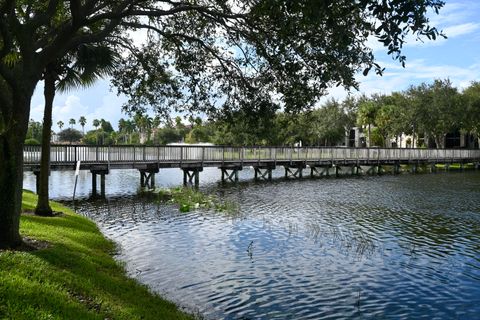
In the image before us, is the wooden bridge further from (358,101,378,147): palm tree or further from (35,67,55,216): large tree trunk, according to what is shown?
(358,101,378,147): palm tree

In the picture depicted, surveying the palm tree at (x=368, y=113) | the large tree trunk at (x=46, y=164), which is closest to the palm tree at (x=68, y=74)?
the large tree trunk at (x=46, y=164)

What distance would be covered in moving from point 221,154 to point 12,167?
109 ft

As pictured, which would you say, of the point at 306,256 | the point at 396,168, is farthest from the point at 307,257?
the point at 396,168

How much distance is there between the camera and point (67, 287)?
828 centimetres

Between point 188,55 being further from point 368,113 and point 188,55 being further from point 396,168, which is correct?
point 368,113

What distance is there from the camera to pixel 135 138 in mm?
154250

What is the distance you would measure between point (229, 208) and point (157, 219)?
546 centimetres

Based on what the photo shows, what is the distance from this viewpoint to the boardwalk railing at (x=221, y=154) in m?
31.1

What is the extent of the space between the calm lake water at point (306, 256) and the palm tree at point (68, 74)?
3.28 metres

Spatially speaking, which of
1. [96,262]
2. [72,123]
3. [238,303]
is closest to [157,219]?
[96,262]

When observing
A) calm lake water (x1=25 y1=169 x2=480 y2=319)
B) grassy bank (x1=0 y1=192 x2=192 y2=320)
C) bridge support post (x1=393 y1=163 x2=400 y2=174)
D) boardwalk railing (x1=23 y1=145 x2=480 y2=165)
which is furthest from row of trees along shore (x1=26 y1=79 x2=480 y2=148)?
grassy bank (x1=0 y1=192 x2=192 y2=320)

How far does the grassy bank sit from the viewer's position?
684 centimetres

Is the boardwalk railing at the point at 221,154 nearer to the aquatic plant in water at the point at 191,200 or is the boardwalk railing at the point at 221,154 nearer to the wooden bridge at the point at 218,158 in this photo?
the wooden bridge at the point at 218,158

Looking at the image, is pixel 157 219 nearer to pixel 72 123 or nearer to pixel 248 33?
pixel 248 33
